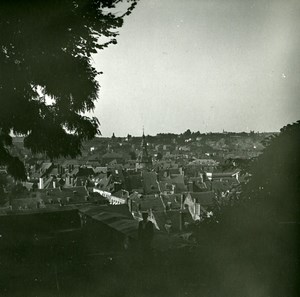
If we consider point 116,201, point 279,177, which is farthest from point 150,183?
point 279,177

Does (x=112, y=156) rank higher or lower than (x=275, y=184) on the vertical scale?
higher

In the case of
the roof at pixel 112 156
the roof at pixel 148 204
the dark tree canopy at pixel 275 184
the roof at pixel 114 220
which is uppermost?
the roof at pixel 112 156

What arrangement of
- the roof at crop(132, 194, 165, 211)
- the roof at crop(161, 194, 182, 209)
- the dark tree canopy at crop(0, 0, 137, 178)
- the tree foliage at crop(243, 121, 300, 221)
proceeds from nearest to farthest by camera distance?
the dark tree canopy at crop(0, 0, 137, 178) → the tree foliage at crop(243, 121, 300, 221) → the roof at crop(132, 194, 165, 211) → the roof at crop(161, 194, 182, 209)

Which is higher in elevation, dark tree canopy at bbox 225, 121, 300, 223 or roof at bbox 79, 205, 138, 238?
dark tree canopy at bbox 225, 121, 300, 223

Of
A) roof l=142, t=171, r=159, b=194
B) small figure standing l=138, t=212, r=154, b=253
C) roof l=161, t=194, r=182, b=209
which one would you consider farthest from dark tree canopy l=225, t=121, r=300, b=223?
roof l=142, t=171, r=159, b=194

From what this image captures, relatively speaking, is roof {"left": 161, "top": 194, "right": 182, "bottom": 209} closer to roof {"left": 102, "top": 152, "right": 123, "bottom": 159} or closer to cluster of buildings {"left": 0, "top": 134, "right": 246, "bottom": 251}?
cluster of buildings {"left": 0, "top": 134, "right": 246, "bottom": 251}

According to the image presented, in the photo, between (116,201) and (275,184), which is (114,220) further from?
(116,201)

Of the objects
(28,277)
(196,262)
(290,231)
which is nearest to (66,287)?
(28,277)

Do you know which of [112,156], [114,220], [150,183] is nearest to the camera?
[114,220]

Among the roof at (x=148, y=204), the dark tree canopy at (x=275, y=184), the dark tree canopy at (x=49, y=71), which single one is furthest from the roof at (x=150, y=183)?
the dark tree canopy at (x=49, y=71)

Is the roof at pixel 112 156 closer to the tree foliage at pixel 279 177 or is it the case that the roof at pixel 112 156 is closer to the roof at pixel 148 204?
the roof at pixel 148 204
